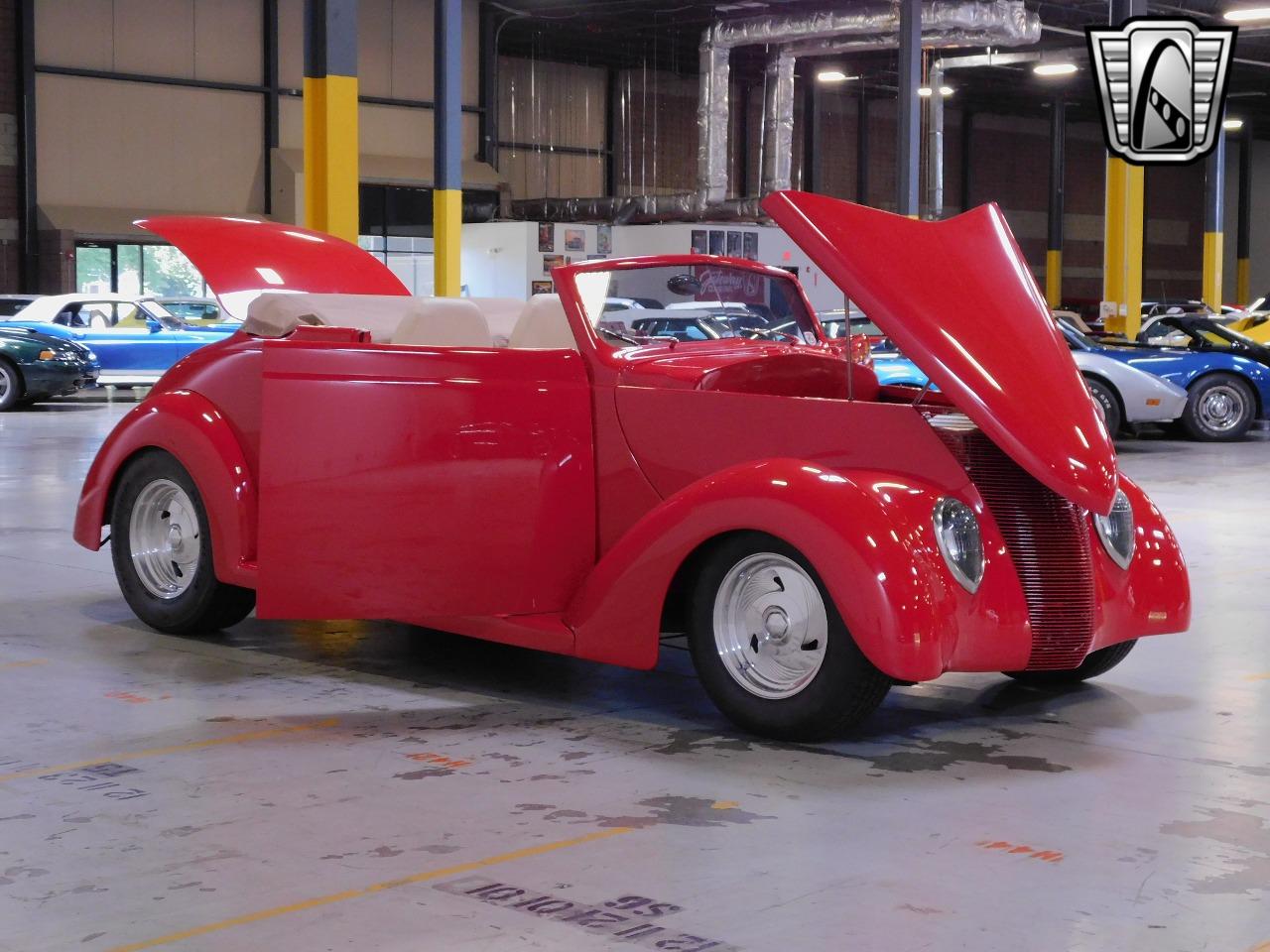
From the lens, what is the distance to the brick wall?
27.4m

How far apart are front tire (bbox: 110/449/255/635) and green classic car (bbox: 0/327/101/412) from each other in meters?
13.5

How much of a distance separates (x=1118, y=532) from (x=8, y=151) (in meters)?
25.9

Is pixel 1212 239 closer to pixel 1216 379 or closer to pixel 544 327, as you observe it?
pixel 1216 379

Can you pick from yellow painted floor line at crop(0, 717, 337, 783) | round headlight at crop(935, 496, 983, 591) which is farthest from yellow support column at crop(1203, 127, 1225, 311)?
yellow painted floor line at crop(0, 717, 337, 783)

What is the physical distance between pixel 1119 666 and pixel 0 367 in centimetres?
1637

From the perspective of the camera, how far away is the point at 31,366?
766 inches

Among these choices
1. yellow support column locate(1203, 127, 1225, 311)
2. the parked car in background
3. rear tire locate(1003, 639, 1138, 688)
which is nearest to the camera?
rear tire locate(1003, 639, 1138, 688)

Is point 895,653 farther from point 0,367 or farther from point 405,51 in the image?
point 405,51

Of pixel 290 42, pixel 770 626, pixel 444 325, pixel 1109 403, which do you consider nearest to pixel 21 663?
pixel 444 325

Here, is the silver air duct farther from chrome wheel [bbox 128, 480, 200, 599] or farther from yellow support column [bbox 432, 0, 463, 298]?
chrome wheel [bbox 128, 480, 200, 599]

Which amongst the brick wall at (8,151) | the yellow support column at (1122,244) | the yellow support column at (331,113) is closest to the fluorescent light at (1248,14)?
the yellow support column at (1122,244)

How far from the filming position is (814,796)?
4.39 meters

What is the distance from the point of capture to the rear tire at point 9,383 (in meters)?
19.5

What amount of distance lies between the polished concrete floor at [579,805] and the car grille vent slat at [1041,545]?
0.32 meters
